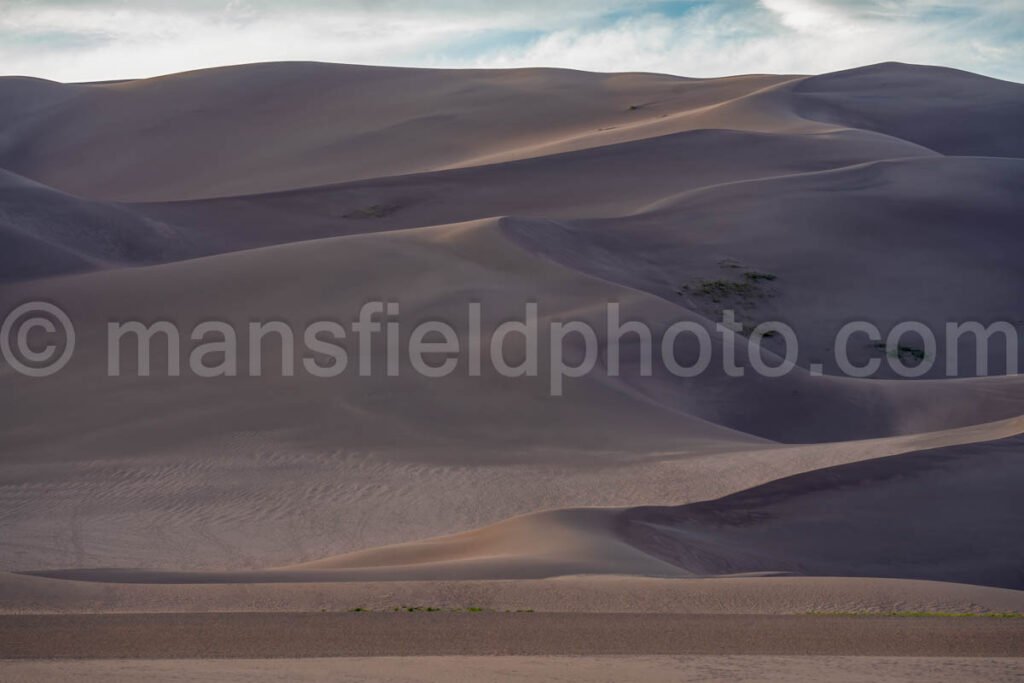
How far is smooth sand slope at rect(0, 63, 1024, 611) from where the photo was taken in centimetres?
1048

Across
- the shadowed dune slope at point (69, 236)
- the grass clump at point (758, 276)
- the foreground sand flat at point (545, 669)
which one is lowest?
the foreground sand flat at point (545, 669)

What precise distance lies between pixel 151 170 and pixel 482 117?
1261 cm

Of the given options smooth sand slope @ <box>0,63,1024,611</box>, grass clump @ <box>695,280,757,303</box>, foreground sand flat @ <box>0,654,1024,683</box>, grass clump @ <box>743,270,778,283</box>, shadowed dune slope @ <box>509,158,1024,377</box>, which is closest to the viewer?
foreground sand flat @ <box>0,654,1024,683</box>

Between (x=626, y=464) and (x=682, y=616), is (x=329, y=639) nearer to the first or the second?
(x=682, y=616)

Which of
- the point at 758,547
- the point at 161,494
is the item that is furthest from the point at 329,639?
the point at 161,494

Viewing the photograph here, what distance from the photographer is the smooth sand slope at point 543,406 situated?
10.5m

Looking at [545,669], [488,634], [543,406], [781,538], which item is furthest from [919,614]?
[543,406]

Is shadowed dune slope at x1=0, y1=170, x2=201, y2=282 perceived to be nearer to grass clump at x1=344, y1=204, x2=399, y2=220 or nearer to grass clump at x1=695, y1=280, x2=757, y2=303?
grass clump at x1=344, y1=204, x2=399, y2=220

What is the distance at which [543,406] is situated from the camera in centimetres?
1605

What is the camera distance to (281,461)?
14.1 m

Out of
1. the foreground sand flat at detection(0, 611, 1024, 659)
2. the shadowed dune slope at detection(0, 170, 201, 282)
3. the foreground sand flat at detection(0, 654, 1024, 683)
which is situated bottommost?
the foreground sand flat at detection(0, 611, 1024, 659)

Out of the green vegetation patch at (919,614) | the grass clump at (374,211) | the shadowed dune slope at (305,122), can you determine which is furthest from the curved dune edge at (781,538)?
the shadowed dune slope at (305,122)

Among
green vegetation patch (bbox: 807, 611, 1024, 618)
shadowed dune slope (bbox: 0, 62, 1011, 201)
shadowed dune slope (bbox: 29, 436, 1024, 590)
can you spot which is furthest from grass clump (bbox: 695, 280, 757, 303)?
green vegetation patch (bbox: 807, 611, 1024, 618)

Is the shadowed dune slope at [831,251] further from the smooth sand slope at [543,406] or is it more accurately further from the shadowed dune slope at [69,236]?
the shadowed dune slope at [69,236]
